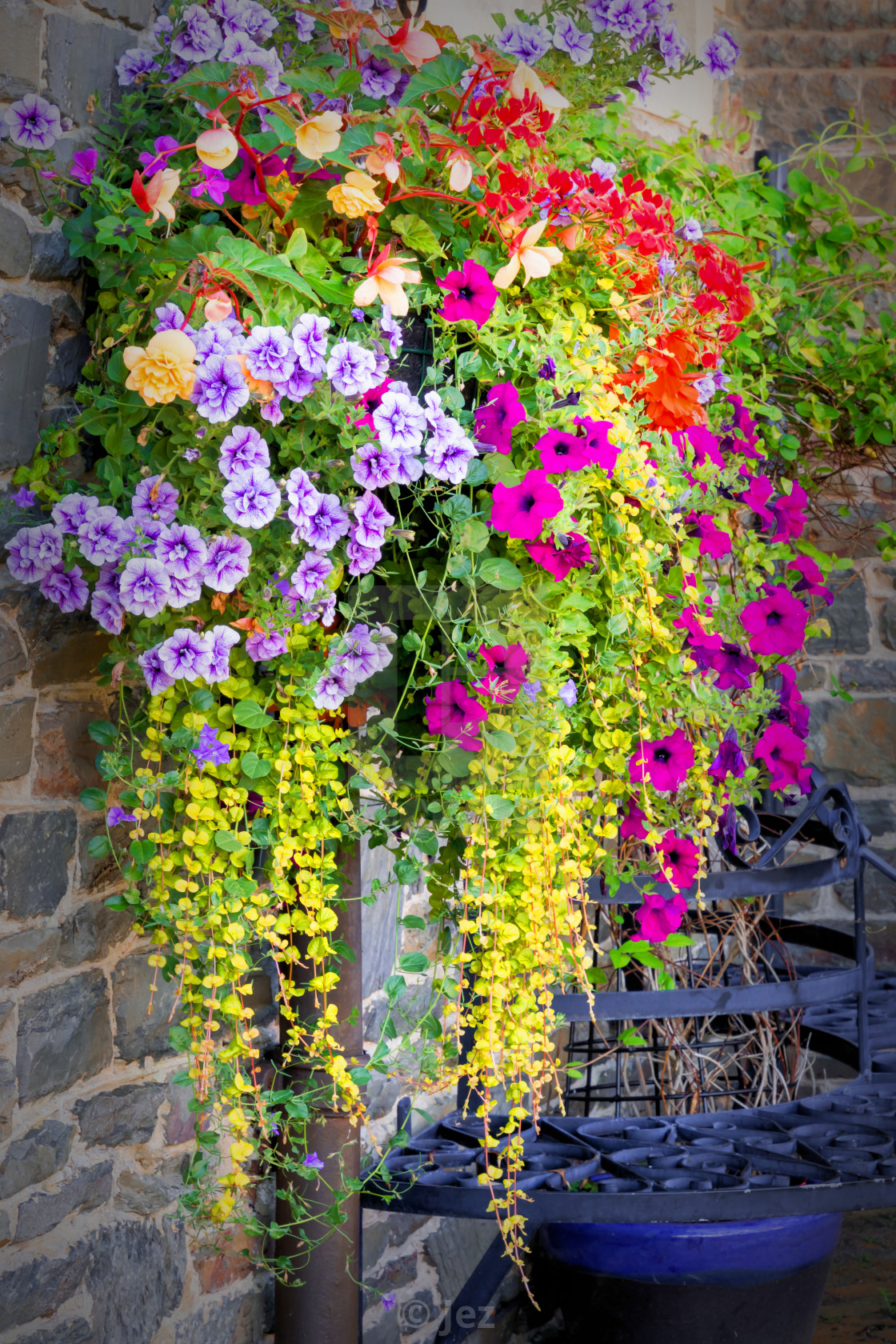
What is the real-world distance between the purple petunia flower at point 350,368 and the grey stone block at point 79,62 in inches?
23.6

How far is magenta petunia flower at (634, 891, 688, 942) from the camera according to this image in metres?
1.47

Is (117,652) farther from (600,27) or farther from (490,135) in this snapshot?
(600,27)

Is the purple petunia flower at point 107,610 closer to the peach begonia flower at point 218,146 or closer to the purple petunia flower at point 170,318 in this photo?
the purple petunia flower at point 170,318

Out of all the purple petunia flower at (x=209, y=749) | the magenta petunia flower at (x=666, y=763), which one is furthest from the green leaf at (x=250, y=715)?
the magenta petunia flower at (x=666, y=763)

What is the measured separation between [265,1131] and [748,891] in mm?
782

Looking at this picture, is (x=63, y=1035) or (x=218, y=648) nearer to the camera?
(x=218, y=648)

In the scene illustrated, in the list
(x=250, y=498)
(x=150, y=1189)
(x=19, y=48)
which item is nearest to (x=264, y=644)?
(x=250, y=498)

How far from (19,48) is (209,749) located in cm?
89

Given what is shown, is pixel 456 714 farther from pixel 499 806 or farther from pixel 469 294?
pixel 469 294

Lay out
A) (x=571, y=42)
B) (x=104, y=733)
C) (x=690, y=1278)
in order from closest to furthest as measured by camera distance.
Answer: (x=104, y=733) < (x=571, y=42) < (x=690, y=1278)

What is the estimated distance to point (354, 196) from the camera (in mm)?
1112

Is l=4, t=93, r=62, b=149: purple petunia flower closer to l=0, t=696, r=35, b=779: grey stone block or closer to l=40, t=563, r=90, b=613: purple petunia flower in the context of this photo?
l=40, t=563, r=90, b=613: purple petunia flower

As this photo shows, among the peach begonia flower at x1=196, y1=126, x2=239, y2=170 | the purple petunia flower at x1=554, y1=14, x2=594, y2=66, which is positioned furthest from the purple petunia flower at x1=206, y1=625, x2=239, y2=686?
the purple petunia flower at x1=554, y1=14, x2=594, y2=66

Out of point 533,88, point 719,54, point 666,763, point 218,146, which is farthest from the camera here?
point 719,54
